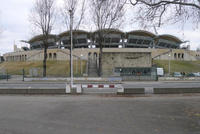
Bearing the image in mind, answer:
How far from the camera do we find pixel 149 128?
5.08m

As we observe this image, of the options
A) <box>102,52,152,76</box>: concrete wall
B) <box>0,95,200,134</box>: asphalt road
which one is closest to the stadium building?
<box>102,52,152,76</box>: concrete wall

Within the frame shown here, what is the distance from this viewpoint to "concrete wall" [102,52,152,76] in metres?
32.3

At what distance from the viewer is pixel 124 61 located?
107 ft

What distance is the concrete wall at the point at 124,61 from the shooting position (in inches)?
1273

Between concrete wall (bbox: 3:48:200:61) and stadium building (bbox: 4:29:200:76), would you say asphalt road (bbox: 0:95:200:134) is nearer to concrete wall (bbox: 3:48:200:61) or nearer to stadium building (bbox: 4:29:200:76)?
stadium building (bbox: 4:29:200:76)

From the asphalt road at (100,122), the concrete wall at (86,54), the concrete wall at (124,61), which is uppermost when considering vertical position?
the concrete wall at (86,54)

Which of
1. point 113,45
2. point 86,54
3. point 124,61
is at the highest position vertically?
point 113,45

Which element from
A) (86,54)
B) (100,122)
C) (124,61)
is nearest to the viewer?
(100,122)

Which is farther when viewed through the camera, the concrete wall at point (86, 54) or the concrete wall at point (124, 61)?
the concrete wall at point (86, 54)

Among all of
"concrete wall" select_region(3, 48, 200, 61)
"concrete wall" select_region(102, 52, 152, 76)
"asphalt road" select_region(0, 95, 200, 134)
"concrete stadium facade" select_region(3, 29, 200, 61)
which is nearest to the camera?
"asphalt road" select_region(0, 95, 200, 134)

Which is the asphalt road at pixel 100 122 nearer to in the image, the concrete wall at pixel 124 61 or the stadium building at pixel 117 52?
the stadium building at pixel 117 52

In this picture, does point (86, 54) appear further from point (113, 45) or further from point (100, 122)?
point (100, 122)

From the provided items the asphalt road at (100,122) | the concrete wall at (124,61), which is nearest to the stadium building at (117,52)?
the concrete wall at (124,61)

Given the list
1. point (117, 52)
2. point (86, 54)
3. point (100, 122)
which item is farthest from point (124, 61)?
point (100, 122)
